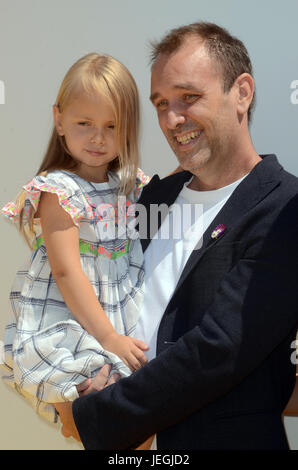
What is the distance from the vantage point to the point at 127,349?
1.56 meters

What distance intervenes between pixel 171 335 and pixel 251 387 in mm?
217

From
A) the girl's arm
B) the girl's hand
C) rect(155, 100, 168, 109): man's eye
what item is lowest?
the girl's hand

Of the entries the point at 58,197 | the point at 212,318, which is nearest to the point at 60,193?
the point at 58,197

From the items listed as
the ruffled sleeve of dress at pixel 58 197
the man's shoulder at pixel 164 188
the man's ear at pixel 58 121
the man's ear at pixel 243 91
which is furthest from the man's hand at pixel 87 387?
the man's ear at pixel 243 91

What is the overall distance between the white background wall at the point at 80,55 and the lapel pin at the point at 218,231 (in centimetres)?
88

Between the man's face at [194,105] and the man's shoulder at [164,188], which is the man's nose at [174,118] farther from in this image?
the man's shoulder at [164,188]

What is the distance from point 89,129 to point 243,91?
44cm

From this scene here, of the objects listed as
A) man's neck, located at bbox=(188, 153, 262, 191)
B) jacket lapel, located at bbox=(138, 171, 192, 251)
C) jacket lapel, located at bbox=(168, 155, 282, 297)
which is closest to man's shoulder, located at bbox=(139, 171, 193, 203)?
jacket lapel, located at bbox=(138, 171, 192, 251)

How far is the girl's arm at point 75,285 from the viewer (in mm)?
1571

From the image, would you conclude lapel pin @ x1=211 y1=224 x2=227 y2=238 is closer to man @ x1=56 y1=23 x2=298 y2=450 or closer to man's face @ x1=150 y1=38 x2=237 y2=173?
man @ x1=56 y1=23 x2=298 y2=450

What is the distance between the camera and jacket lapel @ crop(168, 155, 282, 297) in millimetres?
1504

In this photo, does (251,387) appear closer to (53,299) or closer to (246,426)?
(246,426)

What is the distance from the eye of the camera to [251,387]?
1460 millimetres

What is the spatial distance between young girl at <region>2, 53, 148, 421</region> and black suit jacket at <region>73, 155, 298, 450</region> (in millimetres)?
128
